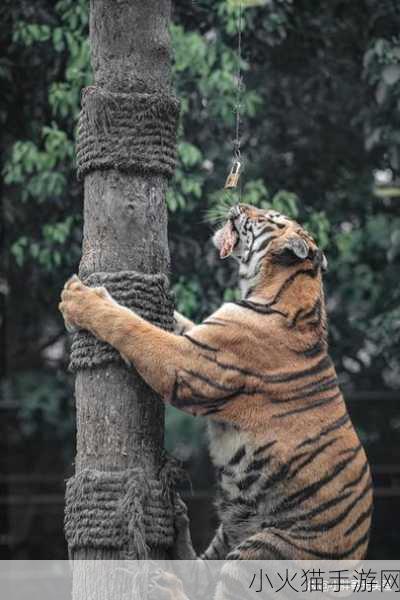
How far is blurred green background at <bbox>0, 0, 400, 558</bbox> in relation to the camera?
5.95 metres

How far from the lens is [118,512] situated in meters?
3.04

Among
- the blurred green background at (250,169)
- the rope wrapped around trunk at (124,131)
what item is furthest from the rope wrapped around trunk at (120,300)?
the blurred green background at (250,169)

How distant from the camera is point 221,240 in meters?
3.59

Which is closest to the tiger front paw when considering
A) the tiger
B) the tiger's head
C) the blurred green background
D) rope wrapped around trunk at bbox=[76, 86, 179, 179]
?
the tiger

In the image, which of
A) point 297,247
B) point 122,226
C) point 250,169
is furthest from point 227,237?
point 250,169

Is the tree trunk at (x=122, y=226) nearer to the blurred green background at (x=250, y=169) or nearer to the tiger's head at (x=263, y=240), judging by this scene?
the tiger's head at (x=263, y=240)

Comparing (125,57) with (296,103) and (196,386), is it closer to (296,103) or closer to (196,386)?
(196,386)

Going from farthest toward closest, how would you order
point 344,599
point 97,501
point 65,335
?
point 65,335, point 344,599, point 97,501

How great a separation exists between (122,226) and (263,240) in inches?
22.2

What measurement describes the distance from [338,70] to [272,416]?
4142mm

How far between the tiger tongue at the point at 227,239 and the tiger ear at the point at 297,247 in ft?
0.59

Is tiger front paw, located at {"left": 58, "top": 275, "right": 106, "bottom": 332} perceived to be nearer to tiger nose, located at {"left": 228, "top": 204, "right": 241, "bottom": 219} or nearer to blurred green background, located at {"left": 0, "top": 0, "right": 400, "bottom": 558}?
tiger nose, located at {"left": 228, "top": 204, "right": 241, "bottom": 219}

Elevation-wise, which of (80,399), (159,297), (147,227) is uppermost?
(147,227)

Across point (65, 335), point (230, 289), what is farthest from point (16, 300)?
point (230, 289)
